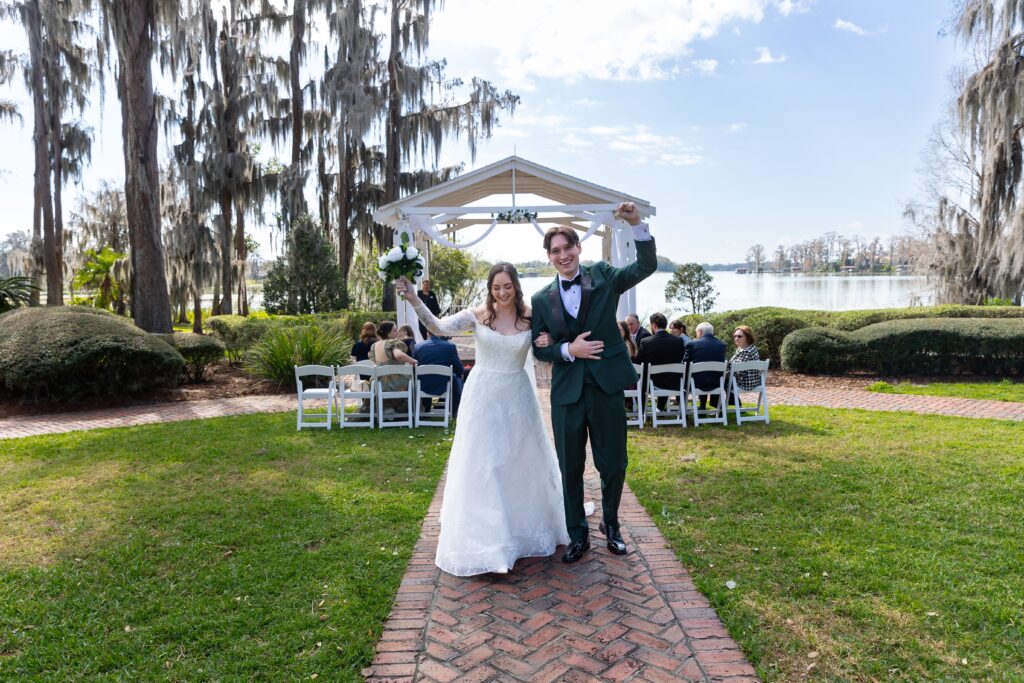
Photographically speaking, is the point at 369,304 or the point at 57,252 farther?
the point at 369,304

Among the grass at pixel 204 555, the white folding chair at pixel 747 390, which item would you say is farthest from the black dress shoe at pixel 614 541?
the white folding chair at pixel 747 390

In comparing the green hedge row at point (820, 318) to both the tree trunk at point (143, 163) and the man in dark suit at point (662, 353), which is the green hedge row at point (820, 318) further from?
the tree trunk at point (143, 163)

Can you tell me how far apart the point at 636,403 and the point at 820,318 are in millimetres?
7084

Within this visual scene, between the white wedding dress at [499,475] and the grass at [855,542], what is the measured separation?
92cm

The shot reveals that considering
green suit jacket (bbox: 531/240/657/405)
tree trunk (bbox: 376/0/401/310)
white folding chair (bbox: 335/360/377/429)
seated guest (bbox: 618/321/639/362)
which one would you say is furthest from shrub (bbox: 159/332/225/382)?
tree trunk (bbox: 376/0/401/310)

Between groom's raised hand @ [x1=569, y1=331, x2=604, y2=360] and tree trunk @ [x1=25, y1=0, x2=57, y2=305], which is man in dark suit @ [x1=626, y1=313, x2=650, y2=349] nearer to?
groom's raised hand @ [x1=569, y1=331, x2=604, y2=360]

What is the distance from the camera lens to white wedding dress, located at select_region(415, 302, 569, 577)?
11.9ft

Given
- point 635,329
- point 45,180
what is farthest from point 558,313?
point 45,180

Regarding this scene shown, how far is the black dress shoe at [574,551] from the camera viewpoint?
3.79m

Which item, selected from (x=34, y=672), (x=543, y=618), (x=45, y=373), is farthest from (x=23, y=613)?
(x=45, y=373)

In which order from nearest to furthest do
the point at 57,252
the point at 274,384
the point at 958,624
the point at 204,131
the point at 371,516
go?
the point at 958,624 < the point at 371,516 < the point at 274,384 < the point at 57,252 < the point at 204,131

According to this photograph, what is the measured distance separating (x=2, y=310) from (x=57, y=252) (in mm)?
6773

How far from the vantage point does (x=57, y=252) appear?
62.3 ft

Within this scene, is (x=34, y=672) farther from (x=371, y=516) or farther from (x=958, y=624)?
(x=958, y=624)
